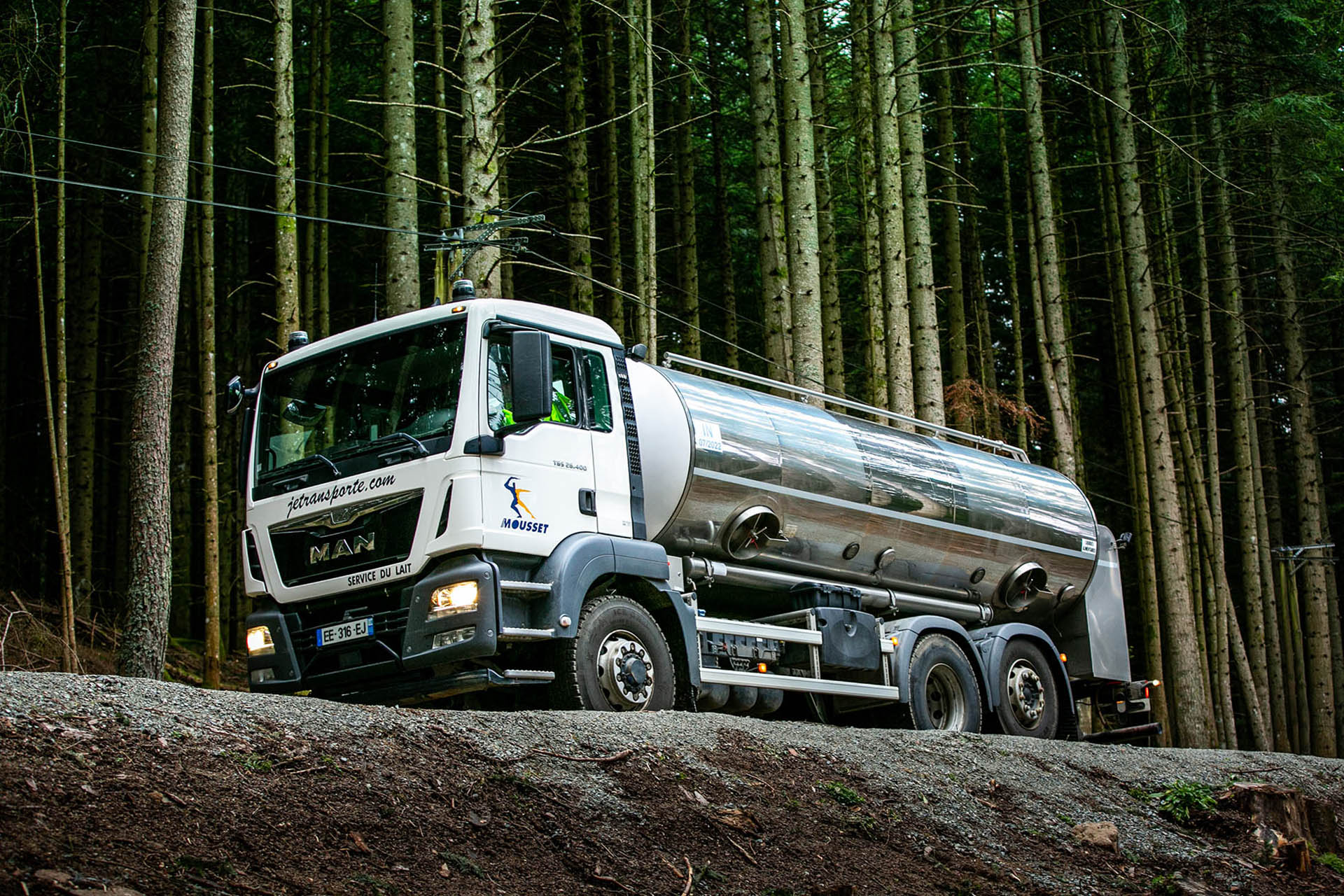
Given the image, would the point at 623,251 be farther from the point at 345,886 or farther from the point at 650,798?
the point at 345,886

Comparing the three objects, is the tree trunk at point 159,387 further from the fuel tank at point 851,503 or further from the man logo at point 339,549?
the fuel tank at point 851,503

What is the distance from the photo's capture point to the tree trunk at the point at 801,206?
15.2 meters

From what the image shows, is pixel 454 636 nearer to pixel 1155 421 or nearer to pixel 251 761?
pixel 251 761

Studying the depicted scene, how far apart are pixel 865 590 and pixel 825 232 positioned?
10846 mm

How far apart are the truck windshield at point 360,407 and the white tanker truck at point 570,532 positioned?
17mm

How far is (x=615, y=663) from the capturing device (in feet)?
30.9

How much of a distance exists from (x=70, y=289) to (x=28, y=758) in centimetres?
1738

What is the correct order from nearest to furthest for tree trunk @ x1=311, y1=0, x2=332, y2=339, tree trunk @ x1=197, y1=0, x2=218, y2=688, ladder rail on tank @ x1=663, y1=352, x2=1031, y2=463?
ladder rail on tank @ x1=663, y1=352, x2=1031, y2=463 < tree trunk @ x1=197, y1=0, x2=218, y2=688 < tree trunk @ x1=311, y1=0, x2=332, y2=339

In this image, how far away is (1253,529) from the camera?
945 inches

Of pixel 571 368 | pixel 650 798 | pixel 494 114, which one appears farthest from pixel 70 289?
pixel 650 798

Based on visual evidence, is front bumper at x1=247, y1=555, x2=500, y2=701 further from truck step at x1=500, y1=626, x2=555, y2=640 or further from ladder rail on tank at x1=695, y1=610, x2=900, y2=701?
ladder rail on tank at x1=695, y1=610, x2=900, y2=701

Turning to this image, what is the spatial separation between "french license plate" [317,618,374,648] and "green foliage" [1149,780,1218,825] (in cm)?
581

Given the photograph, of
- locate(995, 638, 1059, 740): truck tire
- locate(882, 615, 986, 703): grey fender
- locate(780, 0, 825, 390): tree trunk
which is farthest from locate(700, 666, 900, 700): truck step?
locate(780, 0, 825, 390): tree trunk

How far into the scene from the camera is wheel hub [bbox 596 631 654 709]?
9.37m
